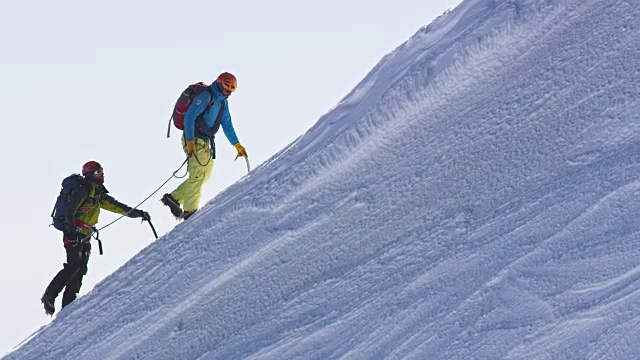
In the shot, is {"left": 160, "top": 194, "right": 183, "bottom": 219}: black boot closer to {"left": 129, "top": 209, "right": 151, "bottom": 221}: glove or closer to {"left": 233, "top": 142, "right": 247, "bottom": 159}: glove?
{"left": 129, "top": 209, "right": 151, "bottom": 221}: glove

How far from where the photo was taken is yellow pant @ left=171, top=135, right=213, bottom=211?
1095 cm

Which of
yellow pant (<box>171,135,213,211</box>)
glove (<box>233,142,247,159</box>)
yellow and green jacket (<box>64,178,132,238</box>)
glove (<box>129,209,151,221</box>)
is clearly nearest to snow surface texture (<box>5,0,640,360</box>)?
yellow and green jacket (<box>64,178,132,238</box>)

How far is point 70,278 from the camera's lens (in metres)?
10.8

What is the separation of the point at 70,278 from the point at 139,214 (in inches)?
38.2

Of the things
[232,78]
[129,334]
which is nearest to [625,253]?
[129,334]

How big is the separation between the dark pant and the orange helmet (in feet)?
6.89

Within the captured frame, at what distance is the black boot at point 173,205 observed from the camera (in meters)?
11.1

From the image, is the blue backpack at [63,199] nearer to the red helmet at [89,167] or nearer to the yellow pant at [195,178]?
the red helmet at [89,167]

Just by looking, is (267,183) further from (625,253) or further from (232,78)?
(625,253)

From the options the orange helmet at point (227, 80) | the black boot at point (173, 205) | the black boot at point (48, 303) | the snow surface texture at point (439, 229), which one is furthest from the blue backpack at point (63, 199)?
the orange helmet at point (227, 80)

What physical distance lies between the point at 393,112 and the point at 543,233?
187 centimetres

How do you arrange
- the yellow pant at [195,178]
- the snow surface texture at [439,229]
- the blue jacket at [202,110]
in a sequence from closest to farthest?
the snow surface texture at [439,229] → the blue jacket at [202,110] → the yellow pant at [195,178]

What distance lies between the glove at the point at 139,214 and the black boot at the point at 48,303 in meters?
1.16

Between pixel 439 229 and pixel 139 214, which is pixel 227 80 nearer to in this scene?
pixel 139 214
